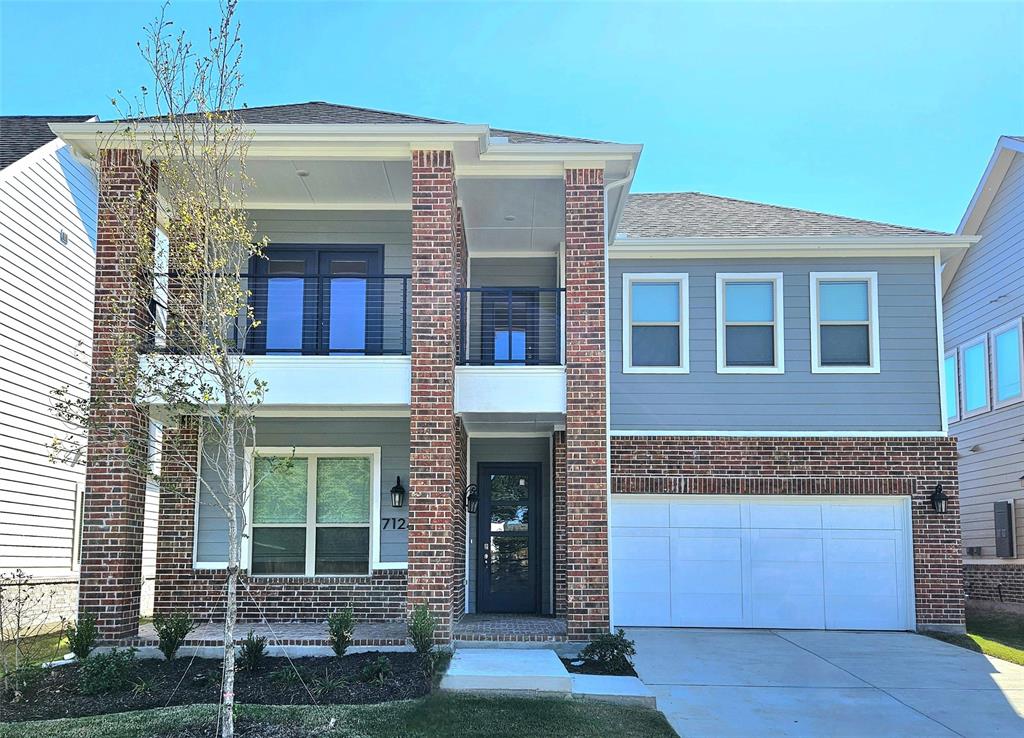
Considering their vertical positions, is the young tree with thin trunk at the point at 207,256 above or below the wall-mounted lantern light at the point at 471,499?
above

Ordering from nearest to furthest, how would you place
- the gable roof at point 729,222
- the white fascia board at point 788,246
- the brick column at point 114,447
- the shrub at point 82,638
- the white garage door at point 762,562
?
the shrub at point 82,638
the brick column at point 114,447
the white garage door at point 762,562
the white fascia board at point 788,246
the gable roof at point 729,222

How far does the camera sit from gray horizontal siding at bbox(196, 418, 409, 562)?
12.4m

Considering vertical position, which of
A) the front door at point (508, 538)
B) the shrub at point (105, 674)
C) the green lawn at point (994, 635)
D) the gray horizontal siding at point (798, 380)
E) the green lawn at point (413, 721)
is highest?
the gray horizontal siding at point (798, 380)

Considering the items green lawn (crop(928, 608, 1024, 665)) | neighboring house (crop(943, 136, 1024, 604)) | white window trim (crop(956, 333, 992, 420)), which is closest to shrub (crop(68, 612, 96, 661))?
green lawn (crop(928, 608, 1024, 665))

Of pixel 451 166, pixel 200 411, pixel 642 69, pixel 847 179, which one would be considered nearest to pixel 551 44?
pixel 642 69

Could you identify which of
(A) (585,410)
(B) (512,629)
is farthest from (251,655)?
(A) (585,410)

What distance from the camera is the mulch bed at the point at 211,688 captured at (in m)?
8.02

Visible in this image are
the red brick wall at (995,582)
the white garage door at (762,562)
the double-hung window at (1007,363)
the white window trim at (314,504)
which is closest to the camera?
the white window trim at (314,504)

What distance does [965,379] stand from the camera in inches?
696

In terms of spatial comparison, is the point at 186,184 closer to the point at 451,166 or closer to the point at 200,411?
the point at 200,411

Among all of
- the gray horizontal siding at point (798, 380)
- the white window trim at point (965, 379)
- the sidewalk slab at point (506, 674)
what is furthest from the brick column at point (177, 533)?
the white window trim at point (965, 379)

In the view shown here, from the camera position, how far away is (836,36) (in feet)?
43.7

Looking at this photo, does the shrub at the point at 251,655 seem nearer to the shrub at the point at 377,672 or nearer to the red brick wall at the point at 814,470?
the shrub at the point at 377,672

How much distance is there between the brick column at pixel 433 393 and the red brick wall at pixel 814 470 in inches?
177
